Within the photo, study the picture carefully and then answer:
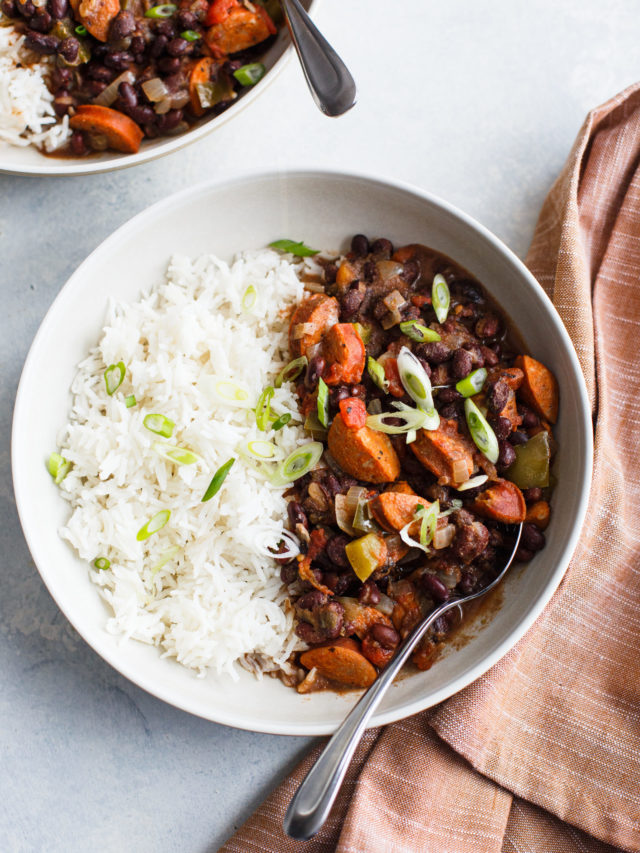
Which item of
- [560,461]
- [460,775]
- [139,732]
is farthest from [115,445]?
[460,775]

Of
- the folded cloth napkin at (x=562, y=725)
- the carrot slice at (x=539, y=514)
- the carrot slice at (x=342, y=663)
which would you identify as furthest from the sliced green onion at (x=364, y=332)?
the carrot slice at (x=342, y=663)

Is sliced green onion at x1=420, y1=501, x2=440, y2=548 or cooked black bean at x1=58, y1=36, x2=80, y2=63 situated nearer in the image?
sliced green onion at x1=420, y1=501, x2=440, y2=548

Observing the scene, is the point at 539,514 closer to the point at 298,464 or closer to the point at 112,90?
the point at 298,464

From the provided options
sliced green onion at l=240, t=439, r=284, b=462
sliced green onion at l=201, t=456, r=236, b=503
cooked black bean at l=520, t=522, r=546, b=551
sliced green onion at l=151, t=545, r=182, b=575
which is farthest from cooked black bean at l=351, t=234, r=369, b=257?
sliced green onion at l=151, t=545, r=182, b=575

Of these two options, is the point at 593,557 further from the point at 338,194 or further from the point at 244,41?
the point at 244,41

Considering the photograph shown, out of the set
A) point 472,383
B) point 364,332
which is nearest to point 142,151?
point 364,332

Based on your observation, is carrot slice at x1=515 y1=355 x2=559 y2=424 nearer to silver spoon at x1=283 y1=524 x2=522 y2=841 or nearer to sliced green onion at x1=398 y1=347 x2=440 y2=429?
sliced green onion at x1=398 y1=347 x2=440 y2=429

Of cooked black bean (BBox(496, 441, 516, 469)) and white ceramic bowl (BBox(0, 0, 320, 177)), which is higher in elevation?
white ceramic bowl (BBox(0, 0, 320, 177))
